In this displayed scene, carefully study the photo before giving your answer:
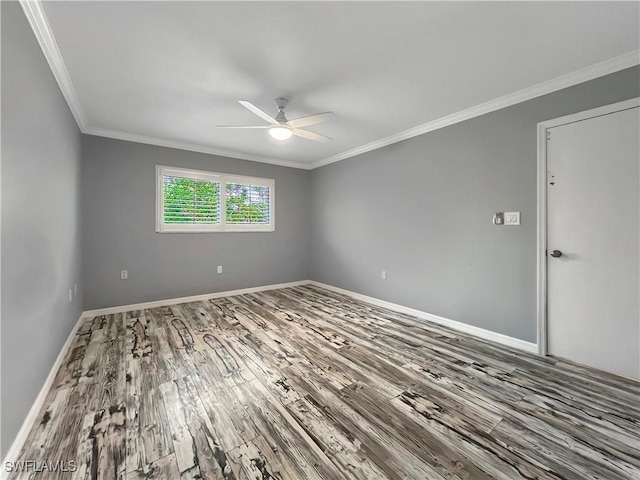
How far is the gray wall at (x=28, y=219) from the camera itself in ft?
4.38

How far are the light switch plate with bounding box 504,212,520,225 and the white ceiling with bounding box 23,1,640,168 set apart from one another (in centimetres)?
115

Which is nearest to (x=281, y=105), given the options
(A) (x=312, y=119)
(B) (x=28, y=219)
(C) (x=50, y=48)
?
(A) (x=312, y=119)

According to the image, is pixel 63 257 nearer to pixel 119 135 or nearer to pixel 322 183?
pixel 119 135

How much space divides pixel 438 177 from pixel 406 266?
1265 millimetres

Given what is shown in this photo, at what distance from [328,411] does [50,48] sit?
10.5 ft

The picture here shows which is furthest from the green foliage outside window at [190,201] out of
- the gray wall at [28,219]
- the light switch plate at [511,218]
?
the light switch plate at [511,218]

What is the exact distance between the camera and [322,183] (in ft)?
17.2

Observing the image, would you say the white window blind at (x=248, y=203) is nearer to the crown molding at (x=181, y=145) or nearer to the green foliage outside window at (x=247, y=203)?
the green foliage outside window at (x=247, y=203)

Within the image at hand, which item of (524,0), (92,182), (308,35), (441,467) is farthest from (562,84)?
(92,182)

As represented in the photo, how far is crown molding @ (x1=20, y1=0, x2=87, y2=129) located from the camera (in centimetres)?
155

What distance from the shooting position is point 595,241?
7.35 feet

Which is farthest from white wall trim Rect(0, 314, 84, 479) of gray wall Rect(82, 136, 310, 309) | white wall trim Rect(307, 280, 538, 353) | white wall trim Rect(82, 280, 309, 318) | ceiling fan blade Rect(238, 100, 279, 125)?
white wall trim Rect(307, 280, 538, 353)

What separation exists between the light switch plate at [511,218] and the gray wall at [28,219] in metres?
3.79

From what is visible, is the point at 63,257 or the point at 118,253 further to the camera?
the point at 118,253
